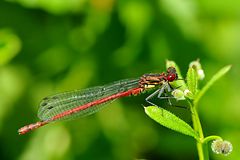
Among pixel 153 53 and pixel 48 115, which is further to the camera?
pixel 153 53

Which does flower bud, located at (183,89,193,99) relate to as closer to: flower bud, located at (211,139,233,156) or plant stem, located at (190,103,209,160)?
plant stem, located at (190,103,209,160)

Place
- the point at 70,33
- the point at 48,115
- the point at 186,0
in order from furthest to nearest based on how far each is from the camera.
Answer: the point at 70,33, the point at 186,0, the point at 48,115

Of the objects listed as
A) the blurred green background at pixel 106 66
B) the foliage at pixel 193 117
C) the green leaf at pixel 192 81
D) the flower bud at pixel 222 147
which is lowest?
the blurred green background at pixel 106 66

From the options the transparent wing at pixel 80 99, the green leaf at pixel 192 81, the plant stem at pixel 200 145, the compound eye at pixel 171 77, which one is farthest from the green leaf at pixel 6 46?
the plant stem at pixel 200 145

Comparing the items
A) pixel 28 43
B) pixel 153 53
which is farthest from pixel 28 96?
pixel 153 53

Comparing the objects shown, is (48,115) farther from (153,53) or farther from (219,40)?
(219,40)

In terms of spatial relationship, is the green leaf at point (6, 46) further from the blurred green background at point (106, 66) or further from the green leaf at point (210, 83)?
the green leaf at point (210, 83)

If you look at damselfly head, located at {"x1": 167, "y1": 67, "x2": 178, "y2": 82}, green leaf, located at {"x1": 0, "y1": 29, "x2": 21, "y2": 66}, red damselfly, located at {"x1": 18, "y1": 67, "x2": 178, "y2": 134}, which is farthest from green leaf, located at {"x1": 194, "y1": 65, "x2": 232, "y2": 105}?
green leaf, located at {"x1": 0, "y1": 29, "x2": 21, "y2": 66}
